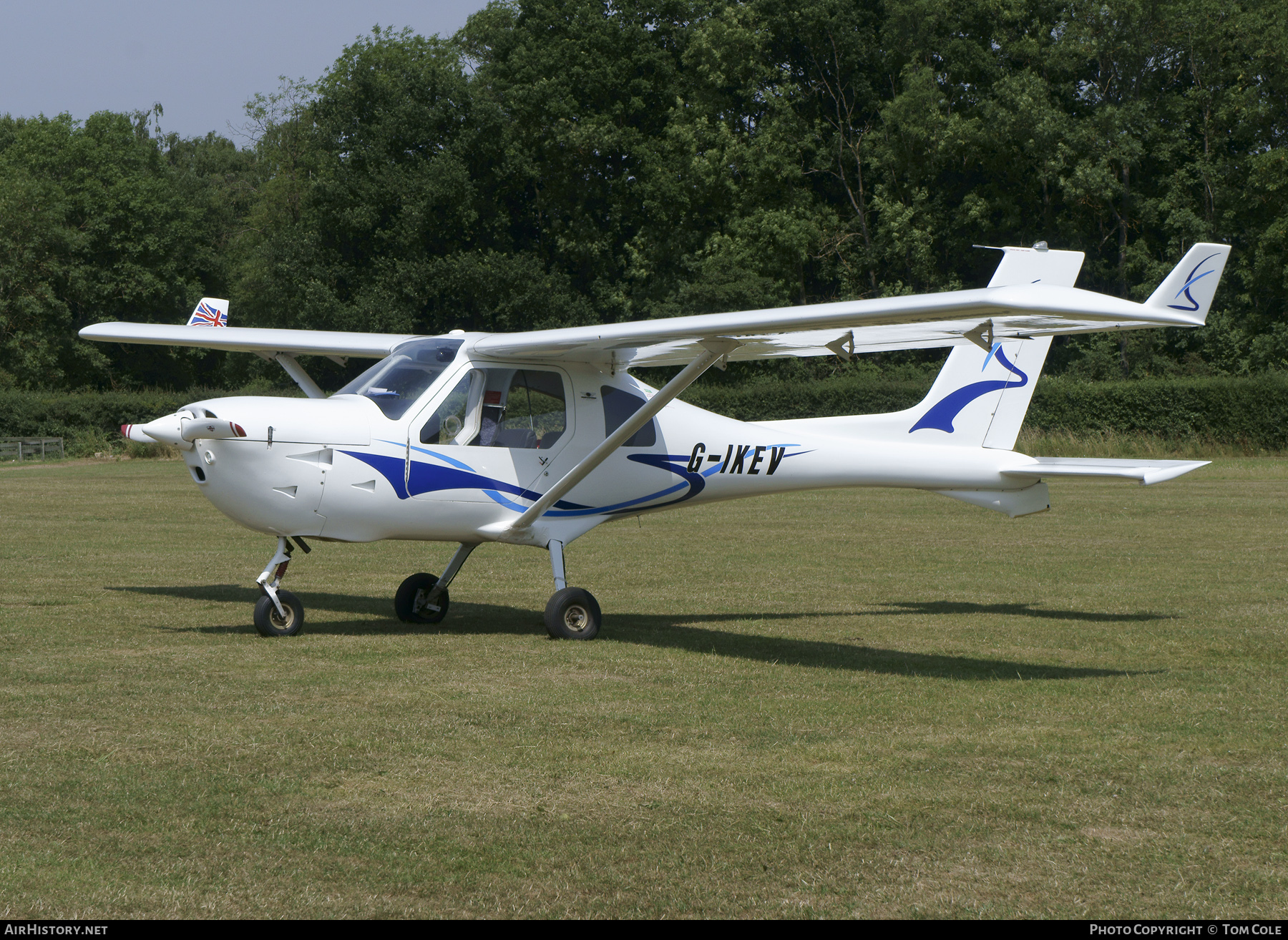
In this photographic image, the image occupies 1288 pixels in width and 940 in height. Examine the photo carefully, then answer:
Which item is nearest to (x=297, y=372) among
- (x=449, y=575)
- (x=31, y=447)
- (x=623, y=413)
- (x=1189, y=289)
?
(x=449, y=575)

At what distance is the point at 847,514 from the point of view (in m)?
22.5

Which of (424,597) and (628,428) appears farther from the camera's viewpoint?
(424,597)

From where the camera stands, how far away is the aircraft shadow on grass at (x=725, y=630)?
28.2 feet

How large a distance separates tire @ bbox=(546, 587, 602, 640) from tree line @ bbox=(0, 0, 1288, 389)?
39.9 meters

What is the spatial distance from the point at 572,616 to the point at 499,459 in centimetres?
136

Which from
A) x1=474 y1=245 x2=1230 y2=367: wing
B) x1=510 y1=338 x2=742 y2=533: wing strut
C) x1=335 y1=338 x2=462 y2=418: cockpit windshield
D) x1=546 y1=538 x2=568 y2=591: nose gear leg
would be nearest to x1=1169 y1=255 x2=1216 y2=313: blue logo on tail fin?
x1=474 y1=245 x2=1230 y2=367: wing

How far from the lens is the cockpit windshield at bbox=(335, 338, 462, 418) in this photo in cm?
986

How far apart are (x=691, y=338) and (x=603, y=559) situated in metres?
6.92

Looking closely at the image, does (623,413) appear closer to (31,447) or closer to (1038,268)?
(1038,268)

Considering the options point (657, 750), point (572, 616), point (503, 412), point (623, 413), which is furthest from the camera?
point (623, 413)

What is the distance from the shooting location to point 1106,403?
4194 centimetres

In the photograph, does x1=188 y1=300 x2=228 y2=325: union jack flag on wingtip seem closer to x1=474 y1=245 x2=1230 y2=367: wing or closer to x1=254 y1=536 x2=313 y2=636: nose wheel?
x1=474 y1=245 x2=1230 y2=367: wing
